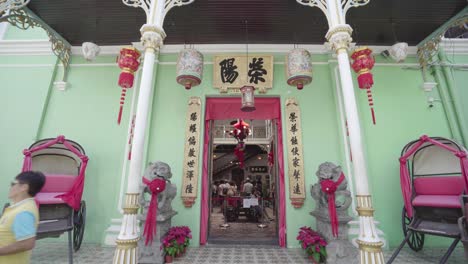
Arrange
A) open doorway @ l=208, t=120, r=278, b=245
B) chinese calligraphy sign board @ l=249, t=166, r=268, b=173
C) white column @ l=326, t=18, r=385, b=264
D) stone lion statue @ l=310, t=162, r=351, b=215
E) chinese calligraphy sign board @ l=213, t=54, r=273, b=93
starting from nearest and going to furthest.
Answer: white column @ l=326, t=18, r=385, b=264, stone lion statue @ l=310, t=162, r=351, b=215, chinese calligraphy sign board @ l=213, t=54, r=273, b=93, open doorway @ l=208, t=120, r=278, b=245, chinese calligraphy sign board @ l=249, t=166, r=268, b=173

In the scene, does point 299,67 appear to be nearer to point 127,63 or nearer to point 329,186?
point 329,186

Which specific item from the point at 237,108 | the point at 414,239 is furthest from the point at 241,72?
the point at 414,239

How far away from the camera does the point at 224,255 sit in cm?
341

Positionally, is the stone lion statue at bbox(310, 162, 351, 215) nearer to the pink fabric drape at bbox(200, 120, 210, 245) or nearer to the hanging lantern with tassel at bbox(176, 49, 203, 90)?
the pink fabric drape at bbox(200, 120, 210, 245)

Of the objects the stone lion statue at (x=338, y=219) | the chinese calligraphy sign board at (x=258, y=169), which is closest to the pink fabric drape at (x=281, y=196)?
the stone lion statue at (x=338, y=219)

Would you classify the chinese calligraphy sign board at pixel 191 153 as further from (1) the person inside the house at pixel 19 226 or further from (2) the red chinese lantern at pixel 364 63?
(2) the red chinese lantern at pixel 364 63

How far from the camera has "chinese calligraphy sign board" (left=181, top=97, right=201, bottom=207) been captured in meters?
3.92

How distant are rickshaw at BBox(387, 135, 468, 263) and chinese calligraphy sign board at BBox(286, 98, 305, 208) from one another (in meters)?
1.55

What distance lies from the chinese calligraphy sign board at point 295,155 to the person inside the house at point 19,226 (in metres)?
3.56

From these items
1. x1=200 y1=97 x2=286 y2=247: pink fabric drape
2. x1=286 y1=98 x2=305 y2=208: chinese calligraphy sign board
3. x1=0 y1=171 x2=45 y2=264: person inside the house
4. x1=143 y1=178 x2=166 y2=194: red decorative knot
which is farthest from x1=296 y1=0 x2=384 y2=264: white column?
x1=0 y1=171 x2=45 y2=264: person inside the house

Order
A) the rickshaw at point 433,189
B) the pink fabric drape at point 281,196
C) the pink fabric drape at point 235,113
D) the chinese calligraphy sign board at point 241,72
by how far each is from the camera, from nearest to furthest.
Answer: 1. the rickshaw at point 433,189
2. the pink fabric drape at point 281,196
3. the pink fabric drape at point 235,113
4. the chinese calligraphy sign board at point 241,72

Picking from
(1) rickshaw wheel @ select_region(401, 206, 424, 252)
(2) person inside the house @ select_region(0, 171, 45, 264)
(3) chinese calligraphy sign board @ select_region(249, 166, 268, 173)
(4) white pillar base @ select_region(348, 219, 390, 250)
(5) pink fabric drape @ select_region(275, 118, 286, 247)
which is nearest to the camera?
(2) person inside the house @ select_region(0, 171, 45, 264)

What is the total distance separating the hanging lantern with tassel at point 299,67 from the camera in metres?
3.19

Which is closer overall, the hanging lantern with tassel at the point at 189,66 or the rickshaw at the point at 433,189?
the rickshaw at the point at 433,189
